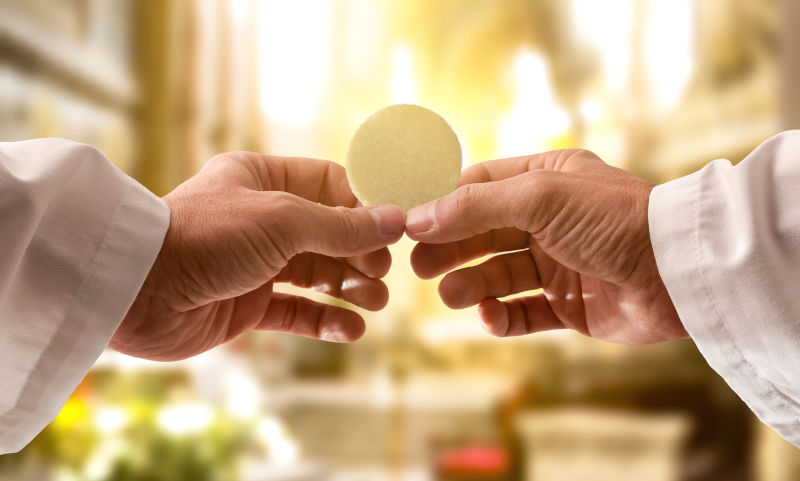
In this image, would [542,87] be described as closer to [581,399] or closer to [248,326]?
[581,399]

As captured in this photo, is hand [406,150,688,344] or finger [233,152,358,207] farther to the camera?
finger [233,152,358,207]

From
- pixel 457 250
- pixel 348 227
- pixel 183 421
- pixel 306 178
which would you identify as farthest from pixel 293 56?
pixel 348 227

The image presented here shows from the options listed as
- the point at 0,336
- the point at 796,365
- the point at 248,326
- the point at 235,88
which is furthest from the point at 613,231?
the point at 235,88

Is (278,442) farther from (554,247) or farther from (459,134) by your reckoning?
(554,247)

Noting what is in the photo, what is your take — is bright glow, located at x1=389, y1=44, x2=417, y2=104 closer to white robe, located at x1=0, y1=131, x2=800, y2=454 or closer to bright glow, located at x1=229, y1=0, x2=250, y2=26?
bright glow, located at x1=229, y1=0, x2=250, y2=26

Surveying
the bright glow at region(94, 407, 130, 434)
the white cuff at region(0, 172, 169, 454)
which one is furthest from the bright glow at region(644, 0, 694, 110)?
the white cuff at region(0, 172, 169, 454)

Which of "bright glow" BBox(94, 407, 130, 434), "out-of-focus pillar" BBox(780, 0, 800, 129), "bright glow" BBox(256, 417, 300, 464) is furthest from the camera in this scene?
"bright glow" BBox(256, 417, 300, 464)

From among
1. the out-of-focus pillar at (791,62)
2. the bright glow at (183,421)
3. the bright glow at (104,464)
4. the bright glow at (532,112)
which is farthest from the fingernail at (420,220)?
the bright glow at (532,112)
